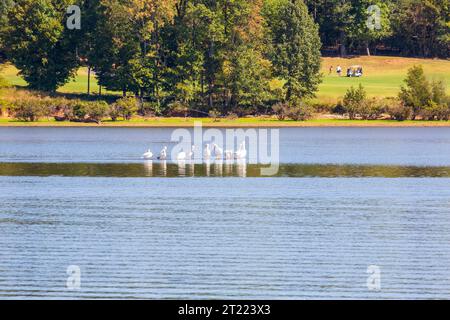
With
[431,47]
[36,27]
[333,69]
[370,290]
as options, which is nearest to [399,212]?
[370,290]

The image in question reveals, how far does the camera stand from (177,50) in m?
116

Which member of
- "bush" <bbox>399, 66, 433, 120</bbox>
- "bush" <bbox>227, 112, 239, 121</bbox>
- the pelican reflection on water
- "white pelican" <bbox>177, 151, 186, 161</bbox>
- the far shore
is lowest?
the pelican reflection on water

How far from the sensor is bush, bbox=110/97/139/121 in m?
110

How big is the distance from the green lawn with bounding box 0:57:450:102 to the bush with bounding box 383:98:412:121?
6229 mm

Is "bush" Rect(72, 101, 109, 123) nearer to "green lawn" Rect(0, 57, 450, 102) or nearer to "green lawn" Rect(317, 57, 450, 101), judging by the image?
"green lawn" Rect(0, 57, 450, 102)

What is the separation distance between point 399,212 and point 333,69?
10580cm

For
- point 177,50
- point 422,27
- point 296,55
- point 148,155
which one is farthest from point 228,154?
point 422,27

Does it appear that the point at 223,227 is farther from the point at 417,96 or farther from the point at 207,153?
the point at 417,96

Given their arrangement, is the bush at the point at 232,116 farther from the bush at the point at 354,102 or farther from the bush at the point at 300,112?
the bush at the point at 354,102

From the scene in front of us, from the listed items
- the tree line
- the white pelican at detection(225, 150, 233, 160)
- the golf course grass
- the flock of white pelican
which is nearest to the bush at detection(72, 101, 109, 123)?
the golf course grass

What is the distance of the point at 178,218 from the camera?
4222 cm

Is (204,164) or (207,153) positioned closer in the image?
(207,153)

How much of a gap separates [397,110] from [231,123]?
54.7 ft

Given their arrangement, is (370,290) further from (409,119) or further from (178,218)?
(409,119)
